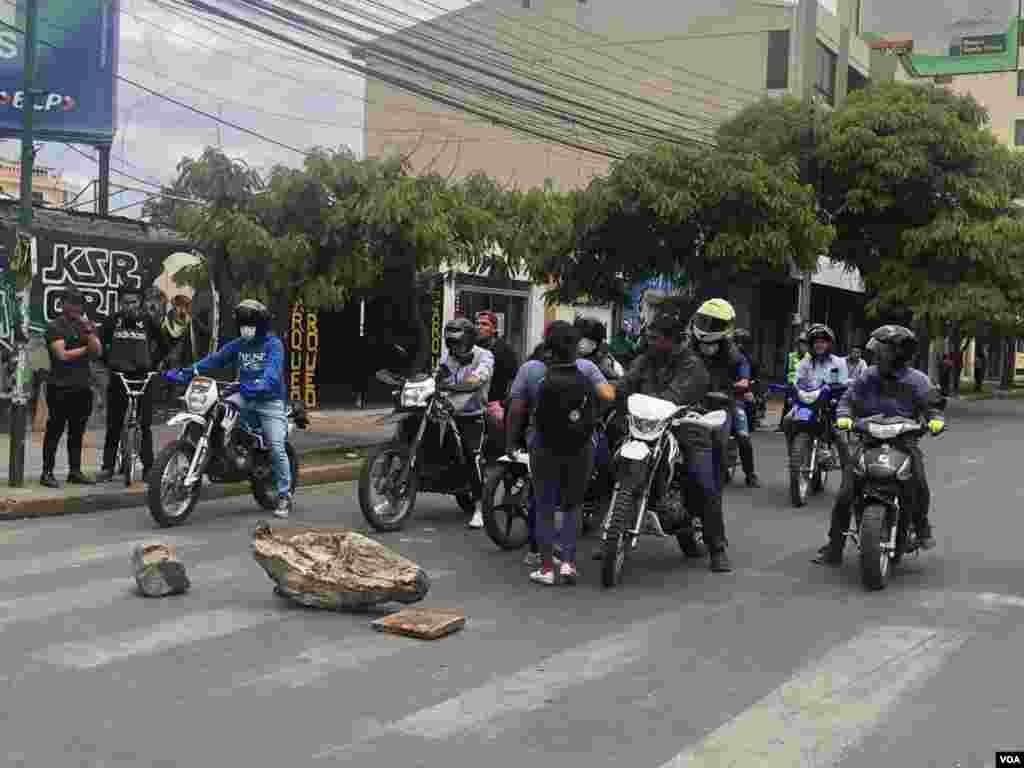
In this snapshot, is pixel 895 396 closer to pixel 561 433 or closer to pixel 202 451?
pixel 561 433

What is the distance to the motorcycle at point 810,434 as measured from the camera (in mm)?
11781

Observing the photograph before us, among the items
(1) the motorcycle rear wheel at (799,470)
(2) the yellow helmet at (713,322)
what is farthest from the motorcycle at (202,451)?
(1) the motorcycle rear wheel at (799,470)

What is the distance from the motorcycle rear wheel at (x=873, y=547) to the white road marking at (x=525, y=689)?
5.16ft

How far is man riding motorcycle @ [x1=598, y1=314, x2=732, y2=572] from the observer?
8.12 metres

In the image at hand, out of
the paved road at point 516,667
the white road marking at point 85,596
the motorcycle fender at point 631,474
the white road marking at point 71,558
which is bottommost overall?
the white road marking at point 71,558

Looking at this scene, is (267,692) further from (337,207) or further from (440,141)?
(440,141)

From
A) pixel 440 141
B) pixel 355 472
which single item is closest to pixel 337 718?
pixel 355 472

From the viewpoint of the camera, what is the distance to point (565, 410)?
7.41 m

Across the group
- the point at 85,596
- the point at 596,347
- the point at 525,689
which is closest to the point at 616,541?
the point at 596,347

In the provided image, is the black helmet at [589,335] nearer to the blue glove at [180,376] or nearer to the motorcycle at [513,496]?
the motorcycle at [513,496]

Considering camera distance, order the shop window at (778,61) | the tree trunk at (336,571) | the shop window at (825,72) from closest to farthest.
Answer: the tree trunk at (336,571)
the shop window at (778,61)
the shop window at (825,72)

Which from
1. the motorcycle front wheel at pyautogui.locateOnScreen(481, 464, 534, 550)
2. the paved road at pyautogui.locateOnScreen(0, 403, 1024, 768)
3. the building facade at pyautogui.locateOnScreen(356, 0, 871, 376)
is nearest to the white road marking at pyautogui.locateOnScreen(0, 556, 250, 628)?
the paved road at pyautogui.locateOnScreen(0, 403, 1024, 768)

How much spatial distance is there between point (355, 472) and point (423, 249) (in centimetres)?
264

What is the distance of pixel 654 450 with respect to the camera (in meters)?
7.66
